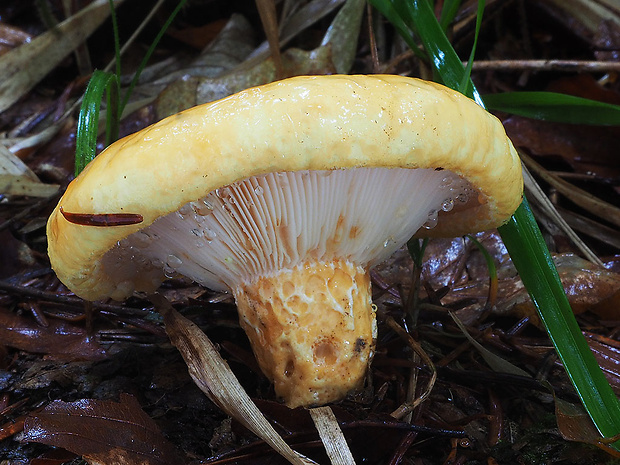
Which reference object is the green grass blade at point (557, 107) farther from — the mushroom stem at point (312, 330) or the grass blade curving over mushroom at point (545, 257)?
the mushroom stem at point (312, 330)

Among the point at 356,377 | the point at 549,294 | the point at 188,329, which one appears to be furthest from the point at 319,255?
the point at 549,294

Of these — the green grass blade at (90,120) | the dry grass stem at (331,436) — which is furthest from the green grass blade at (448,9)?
the dry grass stem at (331,436)

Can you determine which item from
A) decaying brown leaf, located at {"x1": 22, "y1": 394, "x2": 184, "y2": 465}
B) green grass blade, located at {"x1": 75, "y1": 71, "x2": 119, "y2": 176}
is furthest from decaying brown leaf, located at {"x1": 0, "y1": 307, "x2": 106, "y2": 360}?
green grass blade, located at {"x1": 75, "y1": 71, "x2": 119, "y2": 176}

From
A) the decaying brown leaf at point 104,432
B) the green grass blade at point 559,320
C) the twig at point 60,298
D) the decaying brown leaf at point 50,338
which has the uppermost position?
the green grass blade at point 559,320

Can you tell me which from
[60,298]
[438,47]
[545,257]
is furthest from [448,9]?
[60,298]

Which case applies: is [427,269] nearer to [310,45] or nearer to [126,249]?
[126,249]

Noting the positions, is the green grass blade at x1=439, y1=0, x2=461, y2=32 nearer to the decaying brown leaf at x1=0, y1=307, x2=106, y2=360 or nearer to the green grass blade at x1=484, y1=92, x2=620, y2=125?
the green grass blade at x1=484, y1=92, x2=620, y2=125
